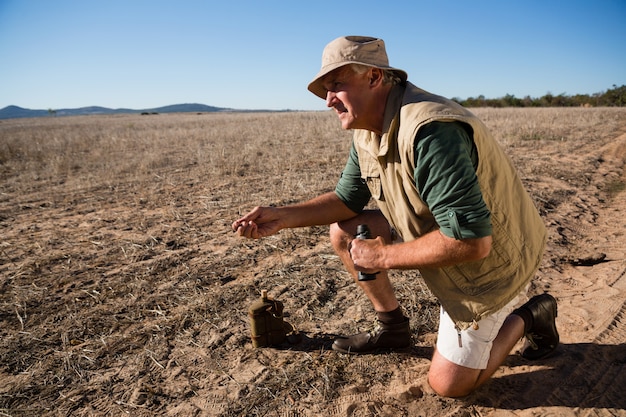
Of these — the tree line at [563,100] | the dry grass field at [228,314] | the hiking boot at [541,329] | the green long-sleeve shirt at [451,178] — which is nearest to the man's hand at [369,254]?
the green long-sleeve shirt at [451,178]

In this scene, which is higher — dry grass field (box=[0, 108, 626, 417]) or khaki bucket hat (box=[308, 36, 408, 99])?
khaki bucket hat (box=[308, 36, 408, 99])

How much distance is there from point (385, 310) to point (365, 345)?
0.24 metres

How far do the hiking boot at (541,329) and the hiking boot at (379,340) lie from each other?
68 centimetres

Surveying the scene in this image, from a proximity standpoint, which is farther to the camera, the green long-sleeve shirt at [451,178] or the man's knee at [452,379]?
the man's knee at [452,379]

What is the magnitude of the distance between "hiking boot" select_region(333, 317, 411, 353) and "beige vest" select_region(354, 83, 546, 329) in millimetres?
510

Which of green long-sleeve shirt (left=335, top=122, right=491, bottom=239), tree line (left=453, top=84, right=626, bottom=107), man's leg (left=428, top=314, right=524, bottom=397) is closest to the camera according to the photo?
green long-sleeve shirt (left=335, top=122, right=491, bottom=239)

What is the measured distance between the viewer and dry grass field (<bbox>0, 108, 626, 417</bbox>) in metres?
2.22

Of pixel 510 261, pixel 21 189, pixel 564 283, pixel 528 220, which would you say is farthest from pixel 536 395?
pixel 21 189

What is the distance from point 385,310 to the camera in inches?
102

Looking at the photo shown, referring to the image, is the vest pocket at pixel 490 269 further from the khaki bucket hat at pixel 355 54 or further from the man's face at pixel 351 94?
the khaki bucket hat at pixel 355 54

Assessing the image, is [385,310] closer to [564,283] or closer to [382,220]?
[382,220]

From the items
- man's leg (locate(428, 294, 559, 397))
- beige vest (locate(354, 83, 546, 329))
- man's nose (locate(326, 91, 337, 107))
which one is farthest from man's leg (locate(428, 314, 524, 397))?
man's nose (locate(326, 91, 337, 107))

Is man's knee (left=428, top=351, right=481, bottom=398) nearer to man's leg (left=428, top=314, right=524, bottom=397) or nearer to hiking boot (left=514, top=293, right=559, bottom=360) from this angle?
man's leg (left=428, top=314, right=524, bottom=397)

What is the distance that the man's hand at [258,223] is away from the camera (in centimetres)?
252
